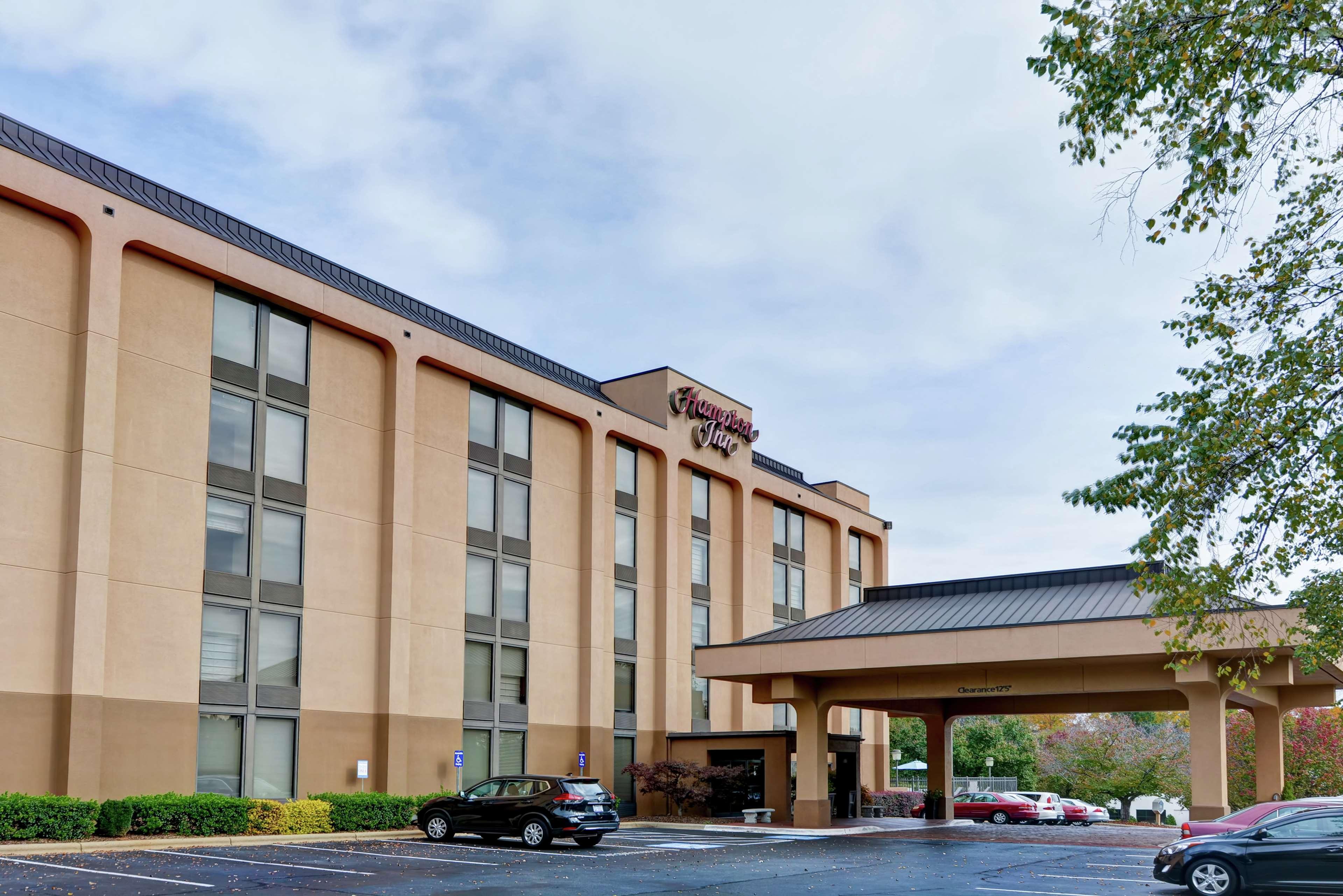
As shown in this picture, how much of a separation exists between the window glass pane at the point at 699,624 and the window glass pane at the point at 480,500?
11818mm

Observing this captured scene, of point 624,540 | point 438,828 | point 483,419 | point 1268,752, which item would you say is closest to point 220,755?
point 438,828

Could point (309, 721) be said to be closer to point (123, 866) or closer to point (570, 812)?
point (570, 812)

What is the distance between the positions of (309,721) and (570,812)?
8.93m

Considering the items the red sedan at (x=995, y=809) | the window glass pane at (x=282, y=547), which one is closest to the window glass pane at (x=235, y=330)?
the window glass pane at (x=282, y=547)

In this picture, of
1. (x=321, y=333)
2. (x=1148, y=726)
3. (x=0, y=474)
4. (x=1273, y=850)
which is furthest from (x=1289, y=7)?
(x=1148, y=726)

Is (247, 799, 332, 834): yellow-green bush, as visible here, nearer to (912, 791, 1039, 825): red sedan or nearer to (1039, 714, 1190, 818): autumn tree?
(912, 791, 1039, 825): red sedan

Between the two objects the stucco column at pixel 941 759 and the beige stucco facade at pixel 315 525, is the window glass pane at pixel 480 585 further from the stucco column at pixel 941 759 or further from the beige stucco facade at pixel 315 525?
the stucco column at pixel 941 759

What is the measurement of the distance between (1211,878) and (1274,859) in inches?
42.0

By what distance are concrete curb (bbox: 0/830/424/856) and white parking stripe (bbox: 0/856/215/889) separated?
A: 2.51 ft

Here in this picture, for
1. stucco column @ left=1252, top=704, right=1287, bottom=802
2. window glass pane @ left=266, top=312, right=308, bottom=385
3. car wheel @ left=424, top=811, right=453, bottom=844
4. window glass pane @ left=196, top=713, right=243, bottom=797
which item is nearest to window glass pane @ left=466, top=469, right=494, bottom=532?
window glass pane @ left=266, top=312, right=308, bottom=385

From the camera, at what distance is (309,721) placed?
32.3 m

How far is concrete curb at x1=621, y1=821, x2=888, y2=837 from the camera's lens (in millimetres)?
34344

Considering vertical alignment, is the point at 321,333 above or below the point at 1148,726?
above

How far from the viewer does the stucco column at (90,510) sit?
26391mm
